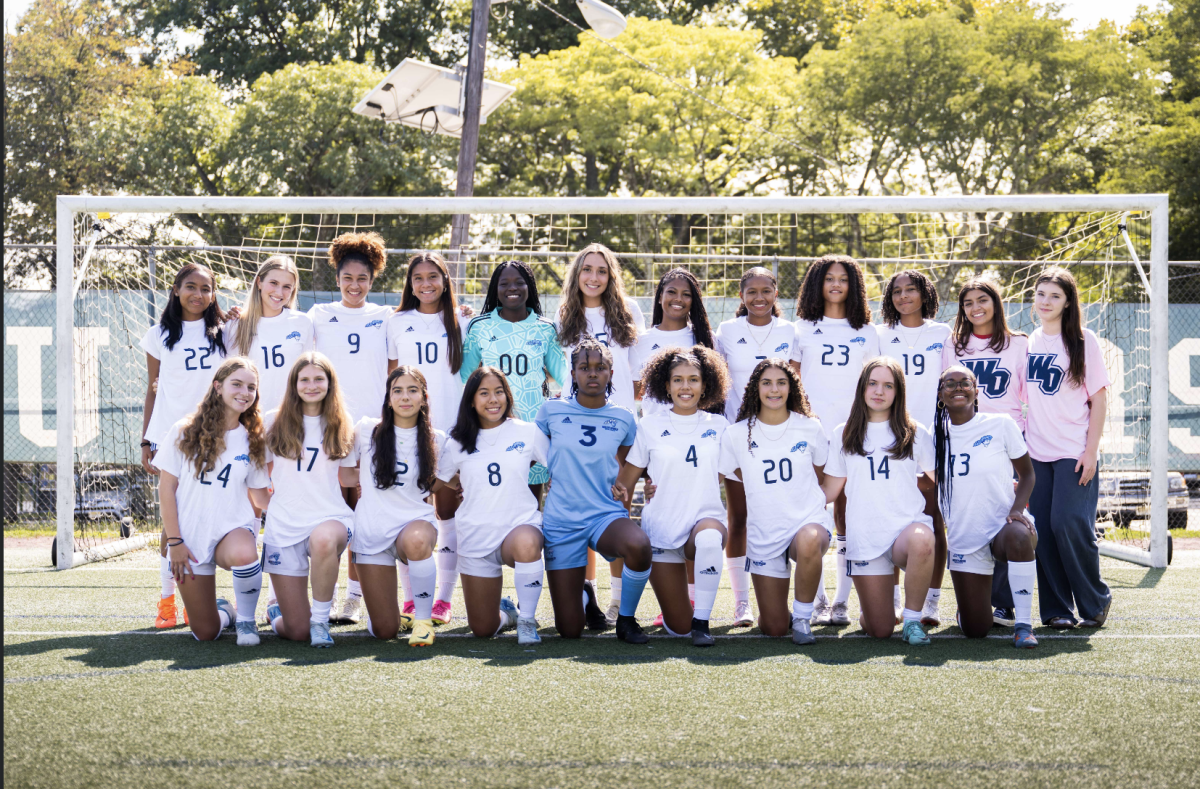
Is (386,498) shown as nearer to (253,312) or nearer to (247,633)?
(247,633)

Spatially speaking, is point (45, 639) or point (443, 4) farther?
point (443, 4)

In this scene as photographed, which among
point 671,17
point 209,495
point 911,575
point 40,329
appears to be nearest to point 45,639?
point 209,495

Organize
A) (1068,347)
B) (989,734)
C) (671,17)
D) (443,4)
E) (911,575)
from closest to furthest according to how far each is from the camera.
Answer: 1. (989,734)
2. (911,575)
3. (1068,347)
4. (443,4)
5. (671,17)

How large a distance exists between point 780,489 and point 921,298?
1.36 meters

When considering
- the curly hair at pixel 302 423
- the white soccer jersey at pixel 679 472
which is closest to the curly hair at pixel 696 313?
the white soccer jersey at pixel 679 472

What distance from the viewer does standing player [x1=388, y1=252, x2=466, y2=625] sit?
4.76 metres

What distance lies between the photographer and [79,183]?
17156 mm

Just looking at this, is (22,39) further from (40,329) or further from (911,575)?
(911,575)

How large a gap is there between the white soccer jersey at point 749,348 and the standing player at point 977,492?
82cm

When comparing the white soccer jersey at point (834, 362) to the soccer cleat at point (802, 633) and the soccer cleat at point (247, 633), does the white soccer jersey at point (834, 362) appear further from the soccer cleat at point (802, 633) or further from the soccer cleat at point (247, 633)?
the soccer cleat at point (247, 633)

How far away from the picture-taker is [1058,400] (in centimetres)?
458

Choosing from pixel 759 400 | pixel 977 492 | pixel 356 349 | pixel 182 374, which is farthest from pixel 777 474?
pixel 182 374

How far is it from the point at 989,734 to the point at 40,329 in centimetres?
918

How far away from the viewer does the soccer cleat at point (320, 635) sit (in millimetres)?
3963
